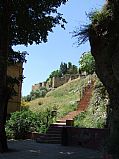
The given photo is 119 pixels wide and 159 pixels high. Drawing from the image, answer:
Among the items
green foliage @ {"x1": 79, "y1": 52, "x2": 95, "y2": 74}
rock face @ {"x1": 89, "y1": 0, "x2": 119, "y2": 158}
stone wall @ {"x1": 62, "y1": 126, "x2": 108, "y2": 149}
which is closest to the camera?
rock face @ {"x1": 89, "y1": 0, "x2": 119, "y2": 158}

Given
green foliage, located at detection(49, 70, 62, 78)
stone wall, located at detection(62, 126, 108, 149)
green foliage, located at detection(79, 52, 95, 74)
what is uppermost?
green foliage, located at detection(49, 70, 62, 78)

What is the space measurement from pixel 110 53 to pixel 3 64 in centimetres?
687

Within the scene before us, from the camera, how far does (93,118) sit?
29750mm

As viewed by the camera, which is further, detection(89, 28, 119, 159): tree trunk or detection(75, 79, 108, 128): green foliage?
detection(75, 79, 108, 128): green foliage

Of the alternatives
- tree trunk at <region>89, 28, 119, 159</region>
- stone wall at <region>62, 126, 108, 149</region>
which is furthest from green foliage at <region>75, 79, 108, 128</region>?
tree trunk at <region>89, 28, 119, 159</region>

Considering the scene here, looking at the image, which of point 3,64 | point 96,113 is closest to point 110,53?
point 3,64

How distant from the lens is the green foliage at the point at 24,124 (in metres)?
29.7

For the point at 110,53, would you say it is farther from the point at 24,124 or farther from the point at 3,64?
the point at 24,124

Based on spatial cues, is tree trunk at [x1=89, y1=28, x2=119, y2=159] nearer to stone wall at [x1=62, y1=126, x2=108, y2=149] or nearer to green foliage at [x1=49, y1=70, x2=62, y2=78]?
stone wall at [x1=62, y1=126, x2=108, y2=149]

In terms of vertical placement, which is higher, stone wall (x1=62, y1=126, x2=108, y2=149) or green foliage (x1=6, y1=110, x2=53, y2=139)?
green foliage (x1=6, y1=110, x2=53, y2=139)

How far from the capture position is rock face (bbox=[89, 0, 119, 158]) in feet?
48.4

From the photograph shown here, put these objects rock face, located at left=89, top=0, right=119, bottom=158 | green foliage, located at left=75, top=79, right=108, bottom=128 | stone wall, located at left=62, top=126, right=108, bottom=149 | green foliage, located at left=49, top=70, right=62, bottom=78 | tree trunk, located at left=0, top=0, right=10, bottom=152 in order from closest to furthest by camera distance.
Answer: rock face, located at left=89, top=0, right=119, bottom=158, tree trunk, located at left=0, top=0, right=10, bottom=152, stone wall, located at left=62, top=126, right=108, bottom=149, green foliage, located at left=75, top=79, right=108, bottom=128, green foliage, located at left=49, top=70, right=62, bottom=78

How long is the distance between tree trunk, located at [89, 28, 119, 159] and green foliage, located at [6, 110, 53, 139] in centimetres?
1472

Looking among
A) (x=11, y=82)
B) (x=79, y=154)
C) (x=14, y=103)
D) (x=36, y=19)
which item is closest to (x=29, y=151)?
(x=79, y=154)
